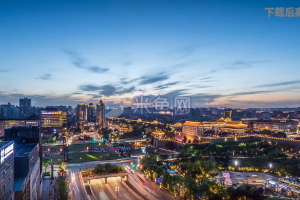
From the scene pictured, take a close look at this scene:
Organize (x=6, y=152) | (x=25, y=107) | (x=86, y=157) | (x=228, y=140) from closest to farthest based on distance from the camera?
(x=6, y=152), (x=86, y=157), (x=228, y=140), (x=25, y=107)

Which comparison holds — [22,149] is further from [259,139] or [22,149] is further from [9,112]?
[9,112]

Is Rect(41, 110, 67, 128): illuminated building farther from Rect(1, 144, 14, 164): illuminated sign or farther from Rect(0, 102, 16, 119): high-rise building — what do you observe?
Rect(1, 144, 14, 164): illuminated sign

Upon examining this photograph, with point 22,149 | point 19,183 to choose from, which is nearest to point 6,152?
point 19,183

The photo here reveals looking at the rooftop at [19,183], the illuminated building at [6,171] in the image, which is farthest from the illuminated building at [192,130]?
the illuminated building at [6,171]

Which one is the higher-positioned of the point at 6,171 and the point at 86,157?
the point at 6,171

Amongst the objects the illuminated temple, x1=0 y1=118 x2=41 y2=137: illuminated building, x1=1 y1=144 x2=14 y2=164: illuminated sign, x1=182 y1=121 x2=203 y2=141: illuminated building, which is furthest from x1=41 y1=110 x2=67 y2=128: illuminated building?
x1=1 y1=144 x2=14 y2=164: illuminated sign

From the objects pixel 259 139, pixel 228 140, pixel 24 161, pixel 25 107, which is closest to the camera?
pixel 24 161

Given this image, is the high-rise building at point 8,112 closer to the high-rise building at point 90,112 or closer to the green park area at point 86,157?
the high-rise building at point 90,112

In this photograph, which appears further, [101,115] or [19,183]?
[101,115]

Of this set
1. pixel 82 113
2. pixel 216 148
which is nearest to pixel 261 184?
pixel 216 148
